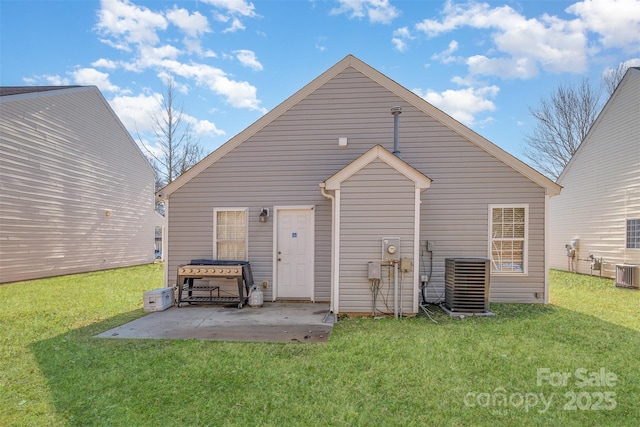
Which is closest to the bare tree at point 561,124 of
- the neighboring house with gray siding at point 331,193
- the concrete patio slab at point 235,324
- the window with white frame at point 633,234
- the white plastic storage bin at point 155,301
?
the window with white frame at point 633,234

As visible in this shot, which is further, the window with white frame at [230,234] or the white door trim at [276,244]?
the window with white frame at [230,234]

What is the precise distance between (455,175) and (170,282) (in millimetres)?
6884

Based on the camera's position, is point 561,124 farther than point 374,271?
Yes

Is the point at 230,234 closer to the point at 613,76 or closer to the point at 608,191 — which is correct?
the point at 608,191

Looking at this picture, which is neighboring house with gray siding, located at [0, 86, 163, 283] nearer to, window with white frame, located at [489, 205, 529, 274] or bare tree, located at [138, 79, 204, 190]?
bare tree, located at [138, 79, 204, 190]

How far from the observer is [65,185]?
37.2 ft

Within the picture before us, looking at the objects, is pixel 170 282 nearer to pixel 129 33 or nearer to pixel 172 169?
pixel 129 33

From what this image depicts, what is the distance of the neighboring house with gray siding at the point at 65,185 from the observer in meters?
9.51

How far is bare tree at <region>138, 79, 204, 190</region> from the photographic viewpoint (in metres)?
18.5

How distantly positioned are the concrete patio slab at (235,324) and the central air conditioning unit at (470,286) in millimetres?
2376

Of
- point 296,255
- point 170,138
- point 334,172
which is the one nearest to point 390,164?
point 334,172

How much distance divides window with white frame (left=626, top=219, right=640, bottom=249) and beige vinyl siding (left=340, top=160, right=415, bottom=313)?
8749mm

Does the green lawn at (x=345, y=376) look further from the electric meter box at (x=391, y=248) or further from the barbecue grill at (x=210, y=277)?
the barbecue grill at (x=210, y=277)

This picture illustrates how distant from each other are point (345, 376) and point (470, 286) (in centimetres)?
360
